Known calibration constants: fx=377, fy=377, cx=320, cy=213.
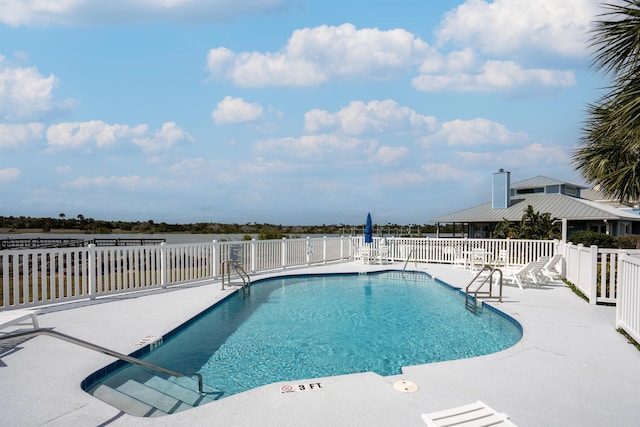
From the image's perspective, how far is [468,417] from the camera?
2.83 meters

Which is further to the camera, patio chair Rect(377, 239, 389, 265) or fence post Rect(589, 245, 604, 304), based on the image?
patio chair Rect(377, 239, 389, 265)

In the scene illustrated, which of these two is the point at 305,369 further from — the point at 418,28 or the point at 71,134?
the point at 71,134

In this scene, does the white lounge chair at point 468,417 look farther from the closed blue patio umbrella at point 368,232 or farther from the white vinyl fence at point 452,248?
the closed blue patio umbrella at point 368,232

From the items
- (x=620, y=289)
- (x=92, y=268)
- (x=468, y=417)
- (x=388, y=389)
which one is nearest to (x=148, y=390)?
(x=388, y=389)

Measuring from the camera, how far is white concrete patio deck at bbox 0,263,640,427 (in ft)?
9.54

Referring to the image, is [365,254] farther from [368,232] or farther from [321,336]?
[321,336]

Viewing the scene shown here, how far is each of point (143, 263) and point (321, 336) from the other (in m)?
4.85

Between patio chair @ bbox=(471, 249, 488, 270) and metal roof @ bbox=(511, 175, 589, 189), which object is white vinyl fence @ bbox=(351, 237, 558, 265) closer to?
patio chair @ bbox=(471, 249, 488, 270)

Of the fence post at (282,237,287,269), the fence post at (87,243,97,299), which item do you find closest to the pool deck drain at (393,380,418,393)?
the fence post at (87,243,97,299)

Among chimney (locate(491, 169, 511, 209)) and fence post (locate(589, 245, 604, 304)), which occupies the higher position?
chimney (locate(491, 169, 511, 209))

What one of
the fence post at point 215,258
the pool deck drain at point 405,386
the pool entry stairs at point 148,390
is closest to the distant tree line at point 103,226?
the fence post at point 215,258

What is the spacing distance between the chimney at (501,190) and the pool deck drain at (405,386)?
22047 mm

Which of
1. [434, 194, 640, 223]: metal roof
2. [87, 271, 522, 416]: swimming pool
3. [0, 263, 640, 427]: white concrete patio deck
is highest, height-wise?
[434, 194, 640, 223]: metal roof

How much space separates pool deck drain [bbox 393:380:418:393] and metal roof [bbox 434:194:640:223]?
790 inches
